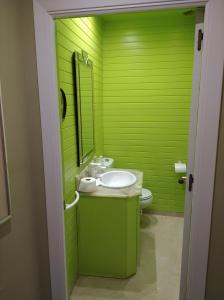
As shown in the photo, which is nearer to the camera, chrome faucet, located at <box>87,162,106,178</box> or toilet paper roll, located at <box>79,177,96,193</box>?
toilet paper roll, located at <box>79,177,96,193</box>

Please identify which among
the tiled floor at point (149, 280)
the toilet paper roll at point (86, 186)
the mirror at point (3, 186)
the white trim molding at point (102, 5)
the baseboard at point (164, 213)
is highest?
the white trim molding at point (102, 5)

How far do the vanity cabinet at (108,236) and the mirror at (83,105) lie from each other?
0.45 meters

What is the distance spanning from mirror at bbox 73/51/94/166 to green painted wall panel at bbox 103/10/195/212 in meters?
0.71

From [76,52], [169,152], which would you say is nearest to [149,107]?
[169,152]

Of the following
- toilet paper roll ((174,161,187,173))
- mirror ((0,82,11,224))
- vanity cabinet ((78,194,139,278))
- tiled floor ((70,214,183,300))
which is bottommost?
tiled floor ((70,214,183,300))

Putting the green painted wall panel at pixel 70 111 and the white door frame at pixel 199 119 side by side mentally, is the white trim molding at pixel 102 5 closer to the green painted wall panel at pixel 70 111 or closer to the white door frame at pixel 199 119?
the white door frame at pixel 199 119

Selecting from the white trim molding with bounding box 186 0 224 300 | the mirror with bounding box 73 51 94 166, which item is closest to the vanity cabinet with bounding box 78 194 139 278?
the mirror with bounding box 73 51 94 166

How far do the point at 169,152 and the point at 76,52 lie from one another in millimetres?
1856

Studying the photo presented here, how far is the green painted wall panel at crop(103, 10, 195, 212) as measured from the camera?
2881 millimetres

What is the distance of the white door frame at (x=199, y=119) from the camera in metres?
1.08

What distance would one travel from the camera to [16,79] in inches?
46.8

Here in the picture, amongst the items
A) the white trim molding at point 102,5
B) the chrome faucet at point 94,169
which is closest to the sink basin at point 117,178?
the chrome faucet at point 94,169

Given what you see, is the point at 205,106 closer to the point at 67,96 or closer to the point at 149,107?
the point at 67,96

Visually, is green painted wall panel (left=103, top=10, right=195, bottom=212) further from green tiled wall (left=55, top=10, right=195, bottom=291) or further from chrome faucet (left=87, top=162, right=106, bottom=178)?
chrome faucet (left=87, top=162, right=106, bottom=178)
